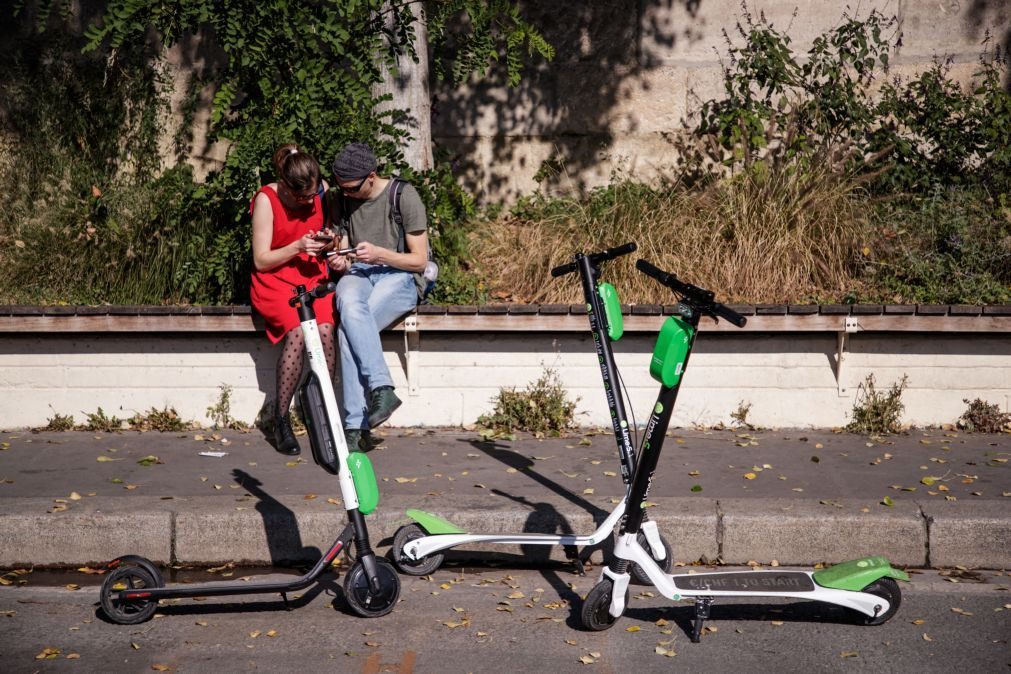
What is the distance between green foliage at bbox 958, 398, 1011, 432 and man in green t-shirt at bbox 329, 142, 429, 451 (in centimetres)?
341

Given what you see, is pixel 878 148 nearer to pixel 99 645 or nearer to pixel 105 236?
pixel 105 236

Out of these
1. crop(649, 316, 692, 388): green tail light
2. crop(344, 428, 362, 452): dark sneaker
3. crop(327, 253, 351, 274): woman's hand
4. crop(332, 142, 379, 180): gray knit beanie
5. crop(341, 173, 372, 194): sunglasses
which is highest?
crop(332, 142, 379, 180): gray knit beanie

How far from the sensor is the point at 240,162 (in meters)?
6.23

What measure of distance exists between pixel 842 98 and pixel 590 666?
5587mm

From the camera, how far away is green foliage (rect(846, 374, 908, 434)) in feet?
20.4

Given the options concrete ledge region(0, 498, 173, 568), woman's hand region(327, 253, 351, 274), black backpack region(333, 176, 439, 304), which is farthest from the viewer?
black backpack region(333, 176, 439, 304)

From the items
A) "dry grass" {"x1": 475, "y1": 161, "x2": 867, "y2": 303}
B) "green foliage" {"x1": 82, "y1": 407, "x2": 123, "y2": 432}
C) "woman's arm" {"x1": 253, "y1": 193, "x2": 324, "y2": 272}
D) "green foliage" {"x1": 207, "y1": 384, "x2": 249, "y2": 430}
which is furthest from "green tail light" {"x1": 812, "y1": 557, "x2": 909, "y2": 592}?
"green foliage" {"x1": 82, "y1": 407, "x2": 123, "y2": 432}

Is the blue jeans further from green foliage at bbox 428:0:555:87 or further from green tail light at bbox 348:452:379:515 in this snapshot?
green tail light at bbox 348:452:379:515

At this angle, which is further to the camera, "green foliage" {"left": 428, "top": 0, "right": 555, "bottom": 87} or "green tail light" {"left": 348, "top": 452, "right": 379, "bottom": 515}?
"green foliage" {"left": 428, "top": 0, "right": 555, "bottom": 87}

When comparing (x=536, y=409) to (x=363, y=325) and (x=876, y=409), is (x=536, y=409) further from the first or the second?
(x=876, y=409)

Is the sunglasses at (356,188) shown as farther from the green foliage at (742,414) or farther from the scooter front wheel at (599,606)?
the scooter front wheel at (599,606)

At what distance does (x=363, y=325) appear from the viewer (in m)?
5.66

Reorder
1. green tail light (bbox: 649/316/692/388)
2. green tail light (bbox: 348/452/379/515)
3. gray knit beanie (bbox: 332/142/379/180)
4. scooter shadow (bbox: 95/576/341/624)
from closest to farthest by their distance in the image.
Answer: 1. green tail light (bbox: 649/316/692/388)
2. green tail light (bbox: 348/452/379/515)
3. scooter shadow (bbox: 95/576/341/624)
4. gray knit beanie (bbox: 332/142/379/180)

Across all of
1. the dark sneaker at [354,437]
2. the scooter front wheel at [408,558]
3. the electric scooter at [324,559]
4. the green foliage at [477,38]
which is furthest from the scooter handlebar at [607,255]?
the green foliage at [477,38]
